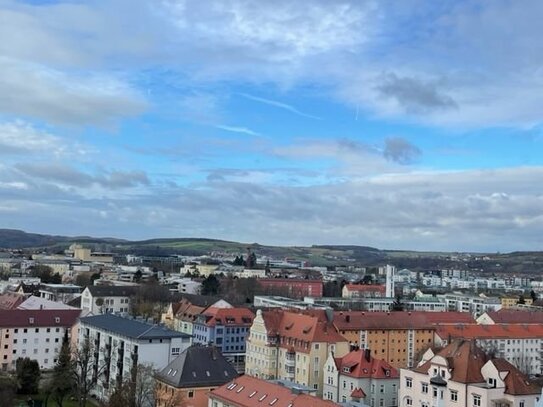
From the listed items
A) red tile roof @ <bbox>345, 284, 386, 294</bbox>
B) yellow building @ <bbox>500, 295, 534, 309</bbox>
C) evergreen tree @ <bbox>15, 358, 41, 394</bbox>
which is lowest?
evergreen tree @ <bbox>15, 358, 41, 394</bbox>

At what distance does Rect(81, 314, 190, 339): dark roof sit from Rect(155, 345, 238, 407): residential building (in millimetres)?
6403

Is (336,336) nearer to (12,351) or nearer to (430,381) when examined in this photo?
(430,381)

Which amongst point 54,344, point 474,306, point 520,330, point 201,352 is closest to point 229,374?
point 201,352

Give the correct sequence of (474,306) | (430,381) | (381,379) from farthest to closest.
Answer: (474,306), (381,379), (430,381)

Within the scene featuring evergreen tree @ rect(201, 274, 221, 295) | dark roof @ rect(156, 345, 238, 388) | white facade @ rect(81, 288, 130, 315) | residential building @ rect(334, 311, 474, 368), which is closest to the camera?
dark roof @ rect(156, 345, 238, 388)

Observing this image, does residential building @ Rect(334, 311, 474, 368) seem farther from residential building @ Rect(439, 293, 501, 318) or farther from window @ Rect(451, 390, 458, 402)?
residential building @ Rect(439, 293, 501, 318)

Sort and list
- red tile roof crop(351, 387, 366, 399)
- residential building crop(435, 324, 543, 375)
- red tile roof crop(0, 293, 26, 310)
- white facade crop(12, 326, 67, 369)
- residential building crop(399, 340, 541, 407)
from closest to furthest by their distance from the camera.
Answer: residential building crop(399, 340, 541, 407)
red tile roof crop(351, 387, 366, 399)
white facade crop(12, 326, 67, 369)
residential building crop(435, 324, 543, 375)
red tile roof crop(0, 293, 26, 310)

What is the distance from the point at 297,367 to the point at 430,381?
2007 cm

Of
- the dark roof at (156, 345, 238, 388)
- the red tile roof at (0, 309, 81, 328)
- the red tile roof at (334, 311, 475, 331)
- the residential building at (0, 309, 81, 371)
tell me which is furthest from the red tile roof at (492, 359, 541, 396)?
the red tile roof at (0, 309, 81, 328)

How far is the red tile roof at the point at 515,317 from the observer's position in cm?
9931

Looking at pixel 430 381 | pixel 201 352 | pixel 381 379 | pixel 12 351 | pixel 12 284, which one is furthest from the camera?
pixel 12 284

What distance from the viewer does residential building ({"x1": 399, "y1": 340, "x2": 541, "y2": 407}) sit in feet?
141

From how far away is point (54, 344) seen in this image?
75.1m

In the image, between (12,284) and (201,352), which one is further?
(12,284)
